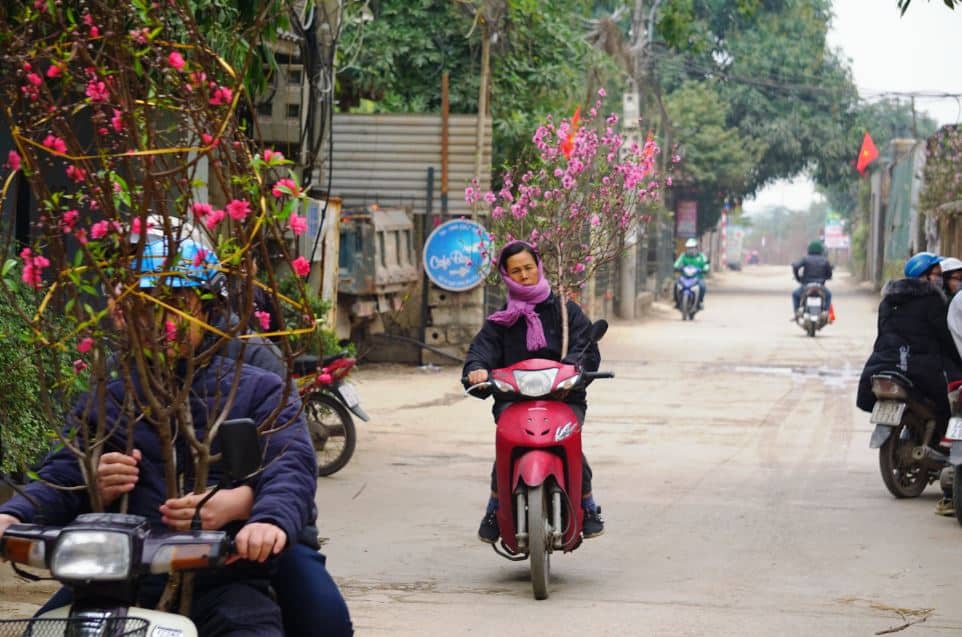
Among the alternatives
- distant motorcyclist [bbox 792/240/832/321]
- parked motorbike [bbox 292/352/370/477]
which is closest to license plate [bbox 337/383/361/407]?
parked motorbike [bbox 292/352/370/477]

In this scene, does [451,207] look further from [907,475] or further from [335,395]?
[907,475]

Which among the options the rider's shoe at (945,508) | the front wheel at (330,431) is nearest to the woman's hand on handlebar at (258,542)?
the rider's shoe at (945,508)

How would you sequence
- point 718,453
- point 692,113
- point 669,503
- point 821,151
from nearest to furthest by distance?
point 669,503 < point 718,453 < point 692,113 < point 821,151

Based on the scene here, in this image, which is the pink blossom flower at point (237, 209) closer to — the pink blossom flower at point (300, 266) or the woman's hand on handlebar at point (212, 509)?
the pink blossom flower at point (300, 266)

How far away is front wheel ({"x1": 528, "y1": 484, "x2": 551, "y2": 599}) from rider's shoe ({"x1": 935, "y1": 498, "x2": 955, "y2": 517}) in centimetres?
349

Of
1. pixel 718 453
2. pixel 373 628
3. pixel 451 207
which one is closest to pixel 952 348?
pixel 718 453

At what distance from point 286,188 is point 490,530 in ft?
14.5

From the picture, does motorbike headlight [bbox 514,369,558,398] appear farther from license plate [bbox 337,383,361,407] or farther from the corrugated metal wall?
the corrugated metal wall

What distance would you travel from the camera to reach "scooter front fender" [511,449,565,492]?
725cm

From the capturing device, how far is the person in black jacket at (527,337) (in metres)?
7.73

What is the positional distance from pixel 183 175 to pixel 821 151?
49.4 m

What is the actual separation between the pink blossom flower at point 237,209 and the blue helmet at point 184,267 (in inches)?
7.2

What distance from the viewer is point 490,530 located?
771 centimetres

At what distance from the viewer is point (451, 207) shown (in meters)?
19.8
